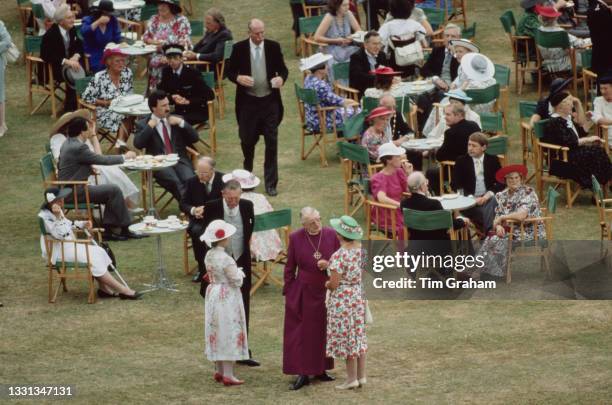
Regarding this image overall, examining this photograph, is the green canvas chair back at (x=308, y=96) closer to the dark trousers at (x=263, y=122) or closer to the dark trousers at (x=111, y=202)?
the dark trousers at (x=263, y=122)

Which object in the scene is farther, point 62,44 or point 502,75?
point 62,44

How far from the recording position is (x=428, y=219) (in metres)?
13.9

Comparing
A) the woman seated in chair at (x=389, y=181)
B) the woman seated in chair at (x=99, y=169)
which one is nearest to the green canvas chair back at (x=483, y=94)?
the woman seated in chair at (x=389, y=181)

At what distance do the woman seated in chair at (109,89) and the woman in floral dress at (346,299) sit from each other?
6640 millimetres

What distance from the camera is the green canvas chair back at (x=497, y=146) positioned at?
612 inches

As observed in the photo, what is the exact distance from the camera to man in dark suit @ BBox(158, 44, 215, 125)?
17484 mm

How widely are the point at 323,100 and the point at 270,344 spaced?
202 inches

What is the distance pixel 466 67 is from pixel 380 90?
1007 millimetres

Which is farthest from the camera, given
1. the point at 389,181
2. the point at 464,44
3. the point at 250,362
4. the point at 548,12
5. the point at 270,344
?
the point at 548,12

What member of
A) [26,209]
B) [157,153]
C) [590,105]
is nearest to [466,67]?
[590,105]

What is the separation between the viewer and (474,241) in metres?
14.8

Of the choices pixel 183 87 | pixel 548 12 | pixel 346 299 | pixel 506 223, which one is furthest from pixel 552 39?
pixel 346 299

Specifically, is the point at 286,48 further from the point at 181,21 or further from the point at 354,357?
the point at 354,357

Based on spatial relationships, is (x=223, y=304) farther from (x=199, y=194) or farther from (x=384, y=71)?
(x=384, y=71)
